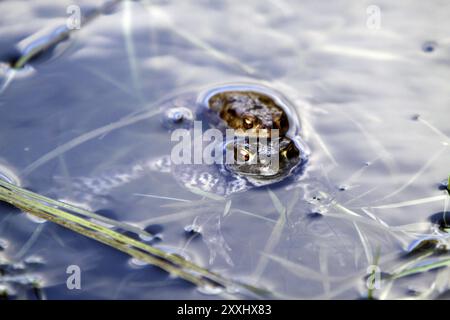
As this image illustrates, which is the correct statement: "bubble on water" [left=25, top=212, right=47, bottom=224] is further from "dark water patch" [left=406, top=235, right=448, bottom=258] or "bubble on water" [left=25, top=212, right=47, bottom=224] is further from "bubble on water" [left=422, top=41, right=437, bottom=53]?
"bubble on water" [left=422, top=41, right=437, bottom=53]

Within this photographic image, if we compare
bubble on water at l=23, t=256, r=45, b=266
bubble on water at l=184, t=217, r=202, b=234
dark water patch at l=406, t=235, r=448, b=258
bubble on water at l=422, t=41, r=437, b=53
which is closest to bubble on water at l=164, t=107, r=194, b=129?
bubble on water at l=184, t=217, r=202, b=234

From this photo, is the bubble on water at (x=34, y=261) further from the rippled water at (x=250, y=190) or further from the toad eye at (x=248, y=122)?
the toad eye at (x=248, y=122)

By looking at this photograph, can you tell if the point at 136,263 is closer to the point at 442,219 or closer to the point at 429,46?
the point at 442,219

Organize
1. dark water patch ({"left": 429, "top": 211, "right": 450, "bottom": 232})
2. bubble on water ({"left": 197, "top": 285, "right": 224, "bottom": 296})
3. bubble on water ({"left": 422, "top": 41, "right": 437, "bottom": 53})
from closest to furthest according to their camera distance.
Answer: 1. bubble on water ({"left": 197, "top": 285, "right": 224, "bottom": 296})
2. dark water patch ({"left": 429, "top": 211, "right": 450, "bottom": 232})
3. bubble on water ({"left": 422, "top": 41, "right": 437, "bottom": 53})

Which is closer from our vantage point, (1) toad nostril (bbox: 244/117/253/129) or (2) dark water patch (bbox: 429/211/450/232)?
(2) dark water patch (bbox: 429/211/450/232)
